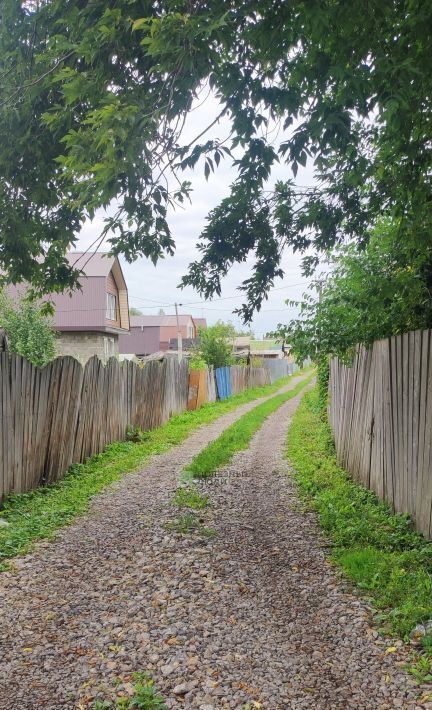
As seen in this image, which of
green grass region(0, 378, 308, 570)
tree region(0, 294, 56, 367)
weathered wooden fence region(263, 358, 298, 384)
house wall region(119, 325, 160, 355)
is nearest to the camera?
green grass region(0, 378, 308, 570)

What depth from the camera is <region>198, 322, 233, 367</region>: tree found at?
25.2 m

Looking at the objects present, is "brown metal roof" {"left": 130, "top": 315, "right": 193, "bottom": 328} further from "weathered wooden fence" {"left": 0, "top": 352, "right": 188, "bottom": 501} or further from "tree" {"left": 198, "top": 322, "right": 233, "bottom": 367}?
"weathered wooden fence" {"left": 0, "top": 352, "right": 188, "bottom": 501}

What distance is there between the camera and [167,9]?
11.5ft

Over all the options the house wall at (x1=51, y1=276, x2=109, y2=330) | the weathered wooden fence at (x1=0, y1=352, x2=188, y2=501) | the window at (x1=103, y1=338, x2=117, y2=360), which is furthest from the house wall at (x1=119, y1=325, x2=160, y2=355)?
the weathered wooden fence at (x1=0, y1=352, x2=188, y2=501)

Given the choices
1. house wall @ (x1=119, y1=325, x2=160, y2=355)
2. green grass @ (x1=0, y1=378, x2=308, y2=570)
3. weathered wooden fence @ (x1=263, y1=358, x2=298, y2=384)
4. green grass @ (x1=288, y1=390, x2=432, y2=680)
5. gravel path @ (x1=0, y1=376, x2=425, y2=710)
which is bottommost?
green grass @ (x1=0, y1=378, x2=308, y2=570)

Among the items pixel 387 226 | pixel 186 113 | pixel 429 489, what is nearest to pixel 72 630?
pixel 429 489

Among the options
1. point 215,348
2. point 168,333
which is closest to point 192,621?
point 215,348

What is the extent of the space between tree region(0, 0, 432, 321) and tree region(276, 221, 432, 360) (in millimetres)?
375

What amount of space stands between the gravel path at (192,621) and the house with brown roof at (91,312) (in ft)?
61.2

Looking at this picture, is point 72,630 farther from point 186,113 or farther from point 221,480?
point 221,480

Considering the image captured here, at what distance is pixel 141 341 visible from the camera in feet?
164

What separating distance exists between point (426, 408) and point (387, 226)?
2.41m

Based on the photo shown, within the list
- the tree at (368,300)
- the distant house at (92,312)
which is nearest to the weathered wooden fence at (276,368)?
the distant house at (92,312)

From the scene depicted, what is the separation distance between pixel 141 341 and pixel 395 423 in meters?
45.5
